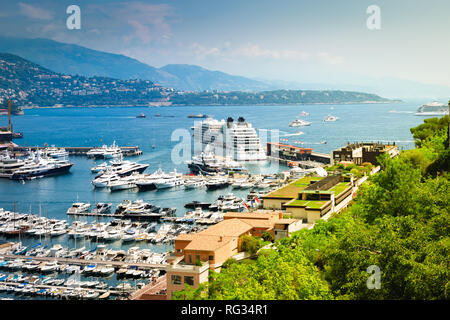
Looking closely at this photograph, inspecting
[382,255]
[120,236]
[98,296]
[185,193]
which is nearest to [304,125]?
[185,193]

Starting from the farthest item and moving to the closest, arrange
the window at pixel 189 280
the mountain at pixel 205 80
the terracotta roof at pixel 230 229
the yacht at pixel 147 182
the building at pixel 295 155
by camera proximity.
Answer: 1. the mountain at pixel 205 80
2. the building at pixel 295 155
3. the yacht at pixel 147 182
4. the terracotta roof at pixel 230 229
5. the window at pixel 189 280

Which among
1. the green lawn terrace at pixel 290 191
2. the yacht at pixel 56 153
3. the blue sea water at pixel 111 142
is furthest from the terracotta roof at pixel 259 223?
the yacht at pixel 56 153

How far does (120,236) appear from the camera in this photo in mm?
15031

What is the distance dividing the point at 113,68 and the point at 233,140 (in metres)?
75.0

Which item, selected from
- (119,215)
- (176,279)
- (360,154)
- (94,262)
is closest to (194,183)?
(119,215)

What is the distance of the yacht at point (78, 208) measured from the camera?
1870 cm

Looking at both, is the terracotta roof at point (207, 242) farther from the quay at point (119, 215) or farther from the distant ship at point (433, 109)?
the distant ship at point (433, 109)

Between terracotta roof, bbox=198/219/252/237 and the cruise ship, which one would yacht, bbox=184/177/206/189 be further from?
terracotta roof, bbox=198/219/252/237

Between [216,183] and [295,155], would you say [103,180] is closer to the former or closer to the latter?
[216,183]

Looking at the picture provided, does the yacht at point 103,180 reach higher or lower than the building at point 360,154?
lower

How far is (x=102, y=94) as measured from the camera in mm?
95250

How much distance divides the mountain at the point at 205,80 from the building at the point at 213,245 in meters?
126
